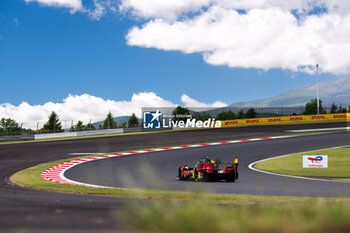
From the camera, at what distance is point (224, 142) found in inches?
1265

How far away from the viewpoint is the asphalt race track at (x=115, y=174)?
16.2ft

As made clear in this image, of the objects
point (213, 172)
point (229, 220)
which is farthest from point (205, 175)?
point (229, 220)

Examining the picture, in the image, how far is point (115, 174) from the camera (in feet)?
57.0

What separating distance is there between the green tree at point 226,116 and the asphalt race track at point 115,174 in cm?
1350

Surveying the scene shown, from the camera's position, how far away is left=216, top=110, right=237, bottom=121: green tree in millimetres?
53306

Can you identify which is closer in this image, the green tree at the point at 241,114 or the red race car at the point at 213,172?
the red race car at the point at 213,172

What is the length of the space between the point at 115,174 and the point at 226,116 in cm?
3898

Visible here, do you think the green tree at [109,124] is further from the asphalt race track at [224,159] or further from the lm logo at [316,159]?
the lm logo at [316,159]

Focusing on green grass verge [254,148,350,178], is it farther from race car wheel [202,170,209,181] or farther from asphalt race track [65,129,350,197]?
race car wheel [202,170,209,181]

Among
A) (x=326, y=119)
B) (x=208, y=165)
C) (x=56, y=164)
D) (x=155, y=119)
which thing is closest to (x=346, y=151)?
(x=208, y=165)

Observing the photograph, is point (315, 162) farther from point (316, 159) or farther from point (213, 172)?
point (213, 172)

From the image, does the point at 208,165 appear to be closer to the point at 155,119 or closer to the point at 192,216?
the point at 192,216

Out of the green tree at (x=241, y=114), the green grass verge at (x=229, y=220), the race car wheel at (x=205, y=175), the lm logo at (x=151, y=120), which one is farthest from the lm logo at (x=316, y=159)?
the green tree at (x=241, y=114)

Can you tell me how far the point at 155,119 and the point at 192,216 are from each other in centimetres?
4502
